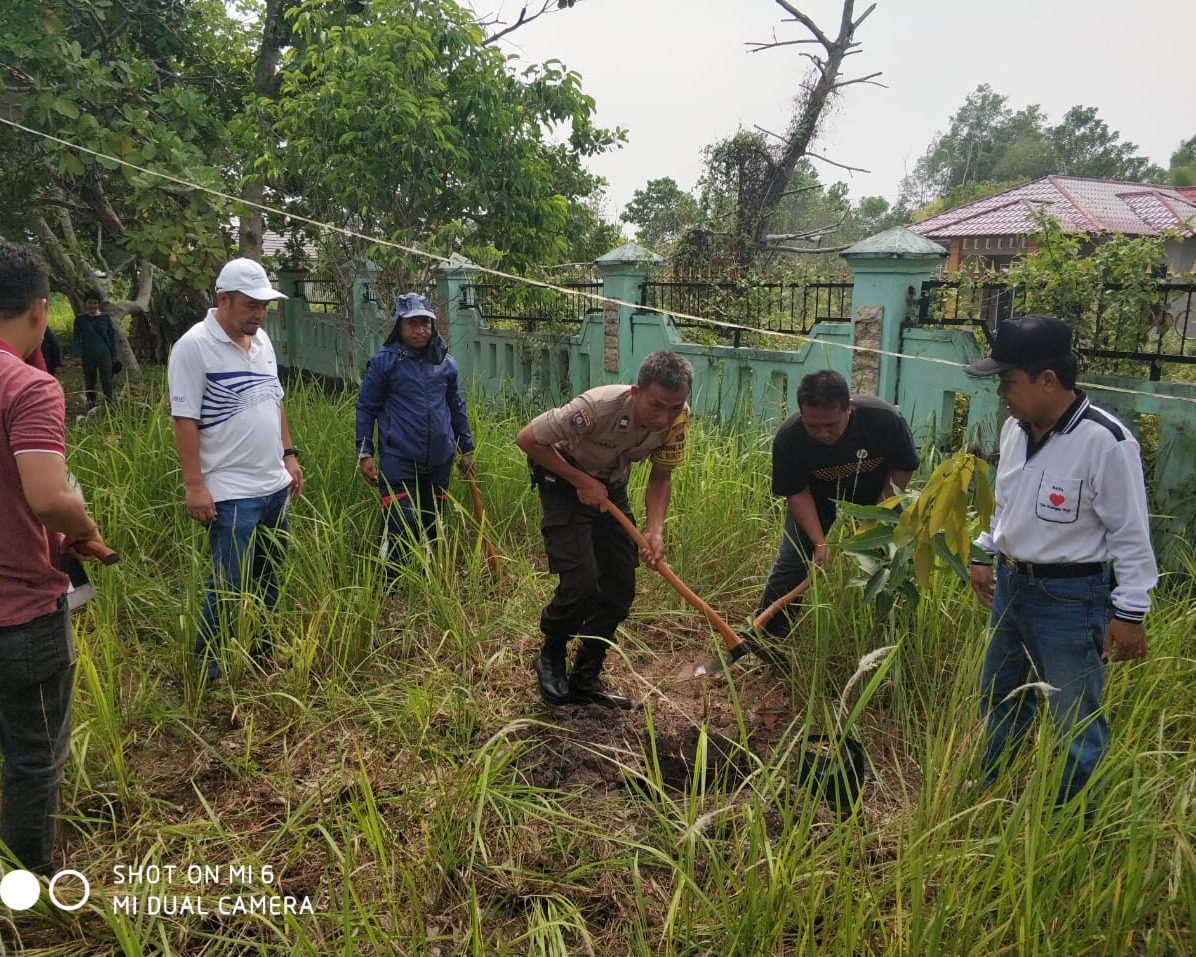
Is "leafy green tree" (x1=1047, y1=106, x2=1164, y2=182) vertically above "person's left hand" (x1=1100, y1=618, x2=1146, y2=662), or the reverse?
"leafy green tree" (x1=1047, y1=106, x2=1164, y2=182)

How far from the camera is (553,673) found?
340cm

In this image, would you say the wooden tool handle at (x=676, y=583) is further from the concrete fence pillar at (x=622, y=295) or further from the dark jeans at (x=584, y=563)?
the concrete fence pillar at (x=622, y=295)

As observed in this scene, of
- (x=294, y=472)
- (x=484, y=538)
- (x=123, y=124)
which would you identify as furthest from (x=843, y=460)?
(x=123, y=124)

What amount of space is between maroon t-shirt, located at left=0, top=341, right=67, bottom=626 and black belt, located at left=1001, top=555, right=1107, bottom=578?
102 inches

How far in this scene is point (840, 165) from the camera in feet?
50.3

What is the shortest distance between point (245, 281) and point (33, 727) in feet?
5.86

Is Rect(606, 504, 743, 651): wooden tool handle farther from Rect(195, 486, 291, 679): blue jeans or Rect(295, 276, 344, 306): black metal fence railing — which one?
Rect(295, 276, 344, 306): black metal fence railing

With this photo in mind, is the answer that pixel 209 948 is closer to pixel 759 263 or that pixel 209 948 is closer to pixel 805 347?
pixel 805 347

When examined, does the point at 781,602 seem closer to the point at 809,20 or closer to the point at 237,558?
the point at 237,558

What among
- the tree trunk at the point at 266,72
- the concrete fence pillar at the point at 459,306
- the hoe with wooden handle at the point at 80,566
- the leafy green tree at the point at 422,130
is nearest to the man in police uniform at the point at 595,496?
the hoe with wooden handle at the point at 80,566

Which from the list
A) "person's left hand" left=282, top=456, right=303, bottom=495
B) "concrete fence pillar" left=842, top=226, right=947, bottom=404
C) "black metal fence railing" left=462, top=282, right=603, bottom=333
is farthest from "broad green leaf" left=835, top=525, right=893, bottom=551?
"black metal fence railing" left=462, top=282, right=603, bottom=333

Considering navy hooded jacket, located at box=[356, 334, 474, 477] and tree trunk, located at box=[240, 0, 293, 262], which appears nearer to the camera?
navy hooded jacket, located at box=[356, 334, 474, 477]

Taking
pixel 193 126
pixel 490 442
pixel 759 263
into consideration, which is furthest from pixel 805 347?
pixel 759 263

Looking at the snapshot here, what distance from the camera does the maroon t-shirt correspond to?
6.89 feet
